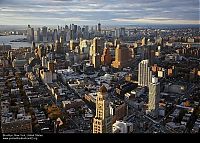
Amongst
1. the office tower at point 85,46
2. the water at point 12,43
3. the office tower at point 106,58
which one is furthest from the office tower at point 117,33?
the water at point 12,43

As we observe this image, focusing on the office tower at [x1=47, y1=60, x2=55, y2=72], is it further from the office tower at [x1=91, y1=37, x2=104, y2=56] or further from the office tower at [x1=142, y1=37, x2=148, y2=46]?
the office tower at [x1=142, y1=37, x2=148, y2=46]

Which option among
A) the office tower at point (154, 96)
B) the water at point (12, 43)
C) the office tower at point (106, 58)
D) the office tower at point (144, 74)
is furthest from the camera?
the office tower at point (106, 58)

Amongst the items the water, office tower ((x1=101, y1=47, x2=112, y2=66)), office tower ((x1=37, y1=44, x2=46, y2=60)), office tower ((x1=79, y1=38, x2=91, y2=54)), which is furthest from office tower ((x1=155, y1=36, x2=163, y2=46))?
office tower ((x1=37, y1=44, x2=46, y2=60))

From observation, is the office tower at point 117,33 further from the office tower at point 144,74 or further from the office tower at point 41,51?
the office tower at point 41,51

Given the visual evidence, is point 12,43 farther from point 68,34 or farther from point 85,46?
point 85,46

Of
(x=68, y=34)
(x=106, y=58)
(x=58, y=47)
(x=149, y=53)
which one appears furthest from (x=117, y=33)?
(x=58, y=47)

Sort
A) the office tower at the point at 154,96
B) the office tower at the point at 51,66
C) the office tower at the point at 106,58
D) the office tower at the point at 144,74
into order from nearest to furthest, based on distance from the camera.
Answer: the office tower at the point at 154,96, the office tower at the point at 144,74, the office tower at the point at 106,58, the office tower at the point at 51,66

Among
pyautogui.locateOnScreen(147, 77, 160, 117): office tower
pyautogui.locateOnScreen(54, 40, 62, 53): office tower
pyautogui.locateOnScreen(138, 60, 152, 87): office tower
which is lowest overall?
pyautogui.locateOnScreen(147, 77, 160, 117): office tower
